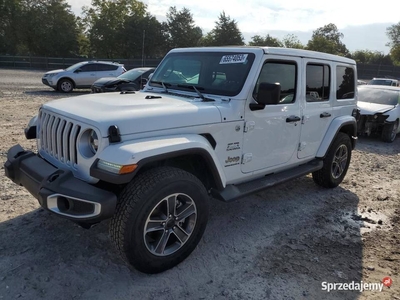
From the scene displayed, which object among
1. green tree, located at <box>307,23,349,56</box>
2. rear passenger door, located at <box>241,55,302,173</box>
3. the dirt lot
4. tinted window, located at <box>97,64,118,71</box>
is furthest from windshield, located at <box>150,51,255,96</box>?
green tree, located at <box>307,23,349,56</box>

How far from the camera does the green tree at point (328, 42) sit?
55000 mm

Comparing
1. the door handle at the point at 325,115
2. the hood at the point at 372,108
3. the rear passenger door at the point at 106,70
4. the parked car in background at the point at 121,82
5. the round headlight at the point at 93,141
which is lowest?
the round headlight at the point at 93,141

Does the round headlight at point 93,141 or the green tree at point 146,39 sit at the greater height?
the green tree at point 146,39

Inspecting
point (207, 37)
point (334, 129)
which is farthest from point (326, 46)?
point (334, 129)

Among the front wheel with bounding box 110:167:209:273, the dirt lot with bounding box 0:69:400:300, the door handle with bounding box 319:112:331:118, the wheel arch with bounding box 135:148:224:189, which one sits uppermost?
the door handle with bounding box 319:112:331:118

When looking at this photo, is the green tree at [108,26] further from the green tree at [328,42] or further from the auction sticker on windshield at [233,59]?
the auction sticker on windshield at [233,59]

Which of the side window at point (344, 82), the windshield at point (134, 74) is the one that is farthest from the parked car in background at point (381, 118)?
the windshield at point (134, 74)

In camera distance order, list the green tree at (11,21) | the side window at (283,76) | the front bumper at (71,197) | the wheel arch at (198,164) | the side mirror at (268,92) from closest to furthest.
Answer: the front bumper at (71,197), the wheel arch at (198,164), the side mirror at (268,92), the side window at (283,76), the green tree at (11,21)

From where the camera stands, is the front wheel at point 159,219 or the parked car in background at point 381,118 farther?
the parked car in background at point 381,118

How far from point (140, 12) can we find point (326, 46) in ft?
101

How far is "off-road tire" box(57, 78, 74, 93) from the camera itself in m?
15.5

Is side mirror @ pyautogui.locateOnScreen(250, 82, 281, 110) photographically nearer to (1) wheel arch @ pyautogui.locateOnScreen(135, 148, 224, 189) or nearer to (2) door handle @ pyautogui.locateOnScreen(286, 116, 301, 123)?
(2) door handle @ pyautogui.locateOnScreen(286, 116, 301, 123)

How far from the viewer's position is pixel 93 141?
284 cm

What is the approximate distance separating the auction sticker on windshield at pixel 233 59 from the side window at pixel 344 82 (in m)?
1.99
